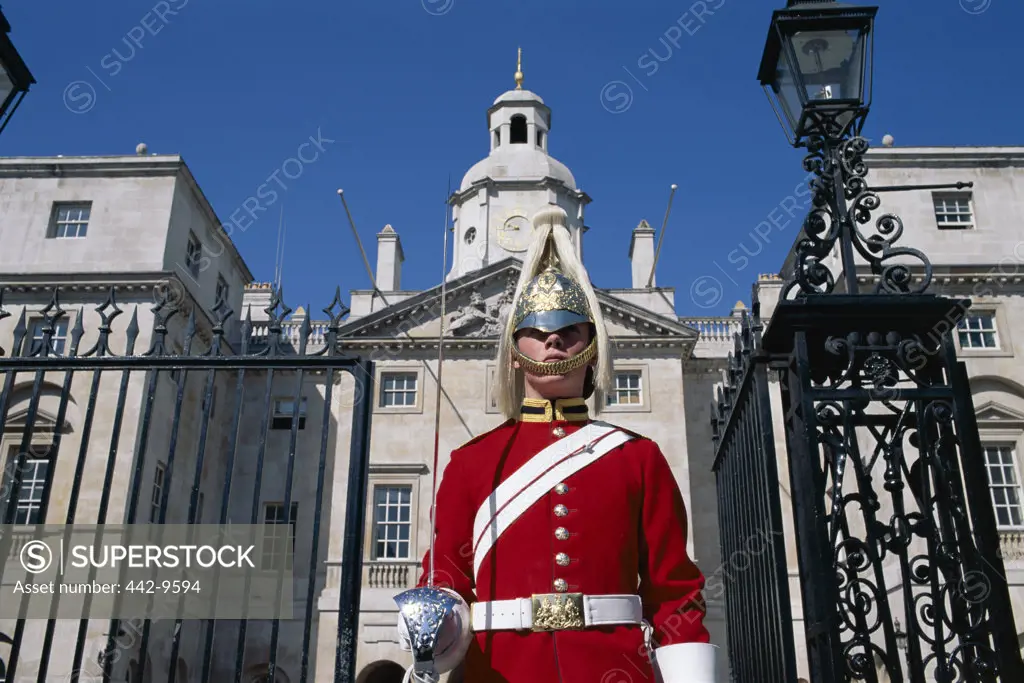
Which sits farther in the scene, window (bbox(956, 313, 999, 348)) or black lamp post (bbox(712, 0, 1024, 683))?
window (bbox(956, 313, 999, 348))

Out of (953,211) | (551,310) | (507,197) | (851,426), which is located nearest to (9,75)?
(551,310)

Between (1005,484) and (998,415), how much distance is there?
4.96ft

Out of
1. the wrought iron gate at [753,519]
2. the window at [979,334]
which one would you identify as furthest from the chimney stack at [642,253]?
the wrought iron gate at [753,519]

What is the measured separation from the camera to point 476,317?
971 inches

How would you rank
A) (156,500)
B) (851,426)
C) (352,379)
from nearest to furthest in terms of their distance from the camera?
(851,426) < (156,500) < (352,379)

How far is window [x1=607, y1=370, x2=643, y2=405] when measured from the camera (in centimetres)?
2409

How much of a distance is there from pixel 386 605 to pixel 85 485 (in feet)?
24.3

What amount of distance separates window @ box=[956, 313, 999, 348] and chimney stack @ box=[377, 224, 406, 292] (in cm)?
1606

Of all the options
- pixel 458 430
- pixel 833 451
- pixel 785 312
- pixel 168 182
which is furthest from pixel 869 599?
pixel 168 182

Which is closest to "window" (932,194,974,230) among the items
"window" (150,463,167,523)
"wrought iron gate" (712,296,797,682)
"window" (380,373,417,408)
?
"window" (380,373,417,408)

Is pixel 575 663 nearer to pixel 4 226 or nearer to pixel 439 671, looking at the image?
pixel 439 671

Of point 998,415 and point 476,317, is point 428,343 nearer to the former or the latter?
point 476,317

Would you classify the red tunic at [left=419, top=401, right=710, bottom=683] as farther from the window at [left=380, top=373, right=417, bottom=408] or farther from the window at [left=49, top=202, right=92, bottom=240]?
the window at [left=49, top=202, right=92, bottom=240]

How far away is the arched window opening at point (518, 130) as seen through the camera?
1341 inches
